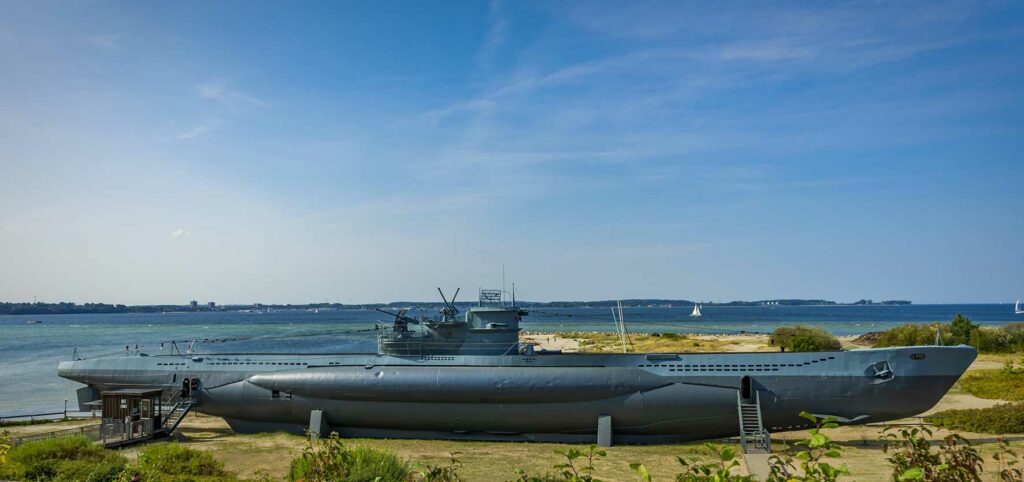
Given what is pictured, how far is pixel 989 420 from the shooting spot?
76.9 feet

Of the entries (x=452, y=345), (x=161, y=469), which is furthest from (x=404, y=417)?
(x=161, y=469)

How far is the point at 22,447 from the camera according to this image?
17.8 meters

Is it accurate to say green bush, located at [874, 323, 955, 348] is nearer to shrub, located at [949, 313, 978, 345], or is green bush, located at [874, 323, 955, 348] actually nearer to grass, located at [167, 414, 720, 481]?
shrub, located at [949, 313, 978, 345]

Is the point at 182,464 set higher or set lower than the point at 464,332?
lower

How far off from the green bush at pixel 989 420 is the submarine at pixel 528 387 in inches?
77.1

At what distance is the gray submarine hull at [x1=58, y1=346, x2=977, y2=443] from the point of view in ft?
75.4

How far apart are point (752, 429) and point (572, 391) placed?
610cm

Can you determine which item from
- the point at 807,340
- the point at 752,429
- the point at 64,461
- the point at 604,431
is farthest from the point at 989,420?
the point at 64,461

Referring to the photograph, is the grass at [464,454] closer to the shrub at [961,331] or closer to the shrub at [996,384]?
the shrub at [996,384]

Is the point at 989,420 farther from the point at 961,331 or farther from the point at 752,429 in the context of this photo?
the point at 961,331

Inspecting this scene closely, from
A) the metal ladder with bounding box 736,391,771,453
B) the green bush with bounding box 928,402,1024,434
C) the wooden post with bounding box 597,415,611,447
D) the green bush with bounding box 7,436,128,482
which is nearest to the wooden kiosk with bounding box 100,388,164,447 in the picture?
the green bush with bounding box 7,436,128,482

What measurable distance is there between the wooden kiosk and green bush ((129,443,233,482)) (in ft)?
23.5

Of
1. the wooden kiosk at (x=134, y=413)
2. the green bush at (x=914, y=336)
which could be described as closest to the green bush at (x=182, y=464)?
the wooden kiosk at (x=134, y=413)

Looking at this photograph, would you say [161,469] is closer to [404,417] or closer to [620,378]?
[404,417]
